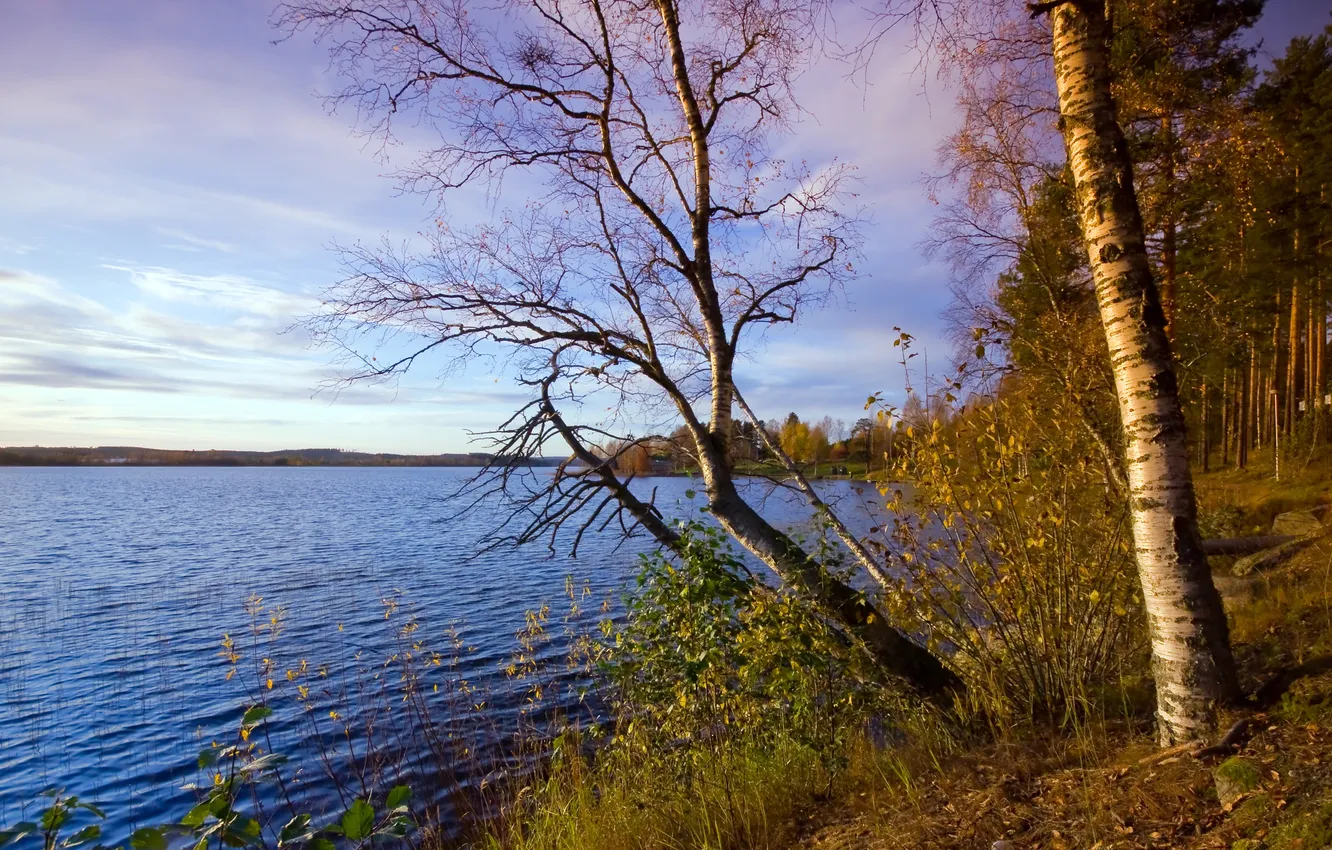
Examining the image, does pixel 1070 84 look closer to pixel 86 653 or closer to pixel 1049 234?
pixel 1049 234

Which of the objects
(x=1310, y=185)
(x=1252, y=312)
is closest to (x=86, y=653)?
(x=1252, y=312)

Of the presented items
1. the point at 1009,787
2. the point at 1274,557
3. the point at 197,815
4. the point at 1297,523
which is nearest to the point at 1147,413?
the point at 1009,787

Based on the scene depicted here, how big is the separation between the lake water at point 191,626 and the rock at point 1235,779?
3334mm

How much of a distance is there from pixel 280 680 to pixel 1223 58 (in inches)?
654

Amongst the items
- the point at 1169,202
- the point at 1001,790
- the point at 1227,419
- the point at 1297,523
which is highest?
the point at 1169,202

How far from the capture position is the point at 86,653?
13.1m

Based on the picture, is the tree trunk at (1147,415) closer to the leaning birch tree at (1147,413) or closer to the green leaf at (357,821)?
the leaning birch tree at (1147,413)

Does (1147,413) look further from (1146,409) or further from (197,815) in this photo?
(197,815)

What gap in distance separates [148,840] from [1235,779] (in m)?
3.87

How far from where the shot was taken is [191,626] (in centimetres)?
1498

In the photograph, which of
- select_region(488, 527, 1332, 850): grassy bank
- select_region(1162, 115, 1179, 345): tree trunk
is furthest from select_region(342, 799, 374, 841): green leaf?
select_region(1162, 115, 1179, 345): tree trunk

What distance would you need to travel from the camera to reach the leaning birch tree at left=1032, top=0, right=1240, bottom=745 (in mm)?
3539

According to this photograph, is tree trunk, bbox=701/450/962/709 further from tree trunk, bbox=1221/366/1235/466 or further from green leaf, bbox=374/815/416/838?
tree trunk, bbox=1221/366/1235/466

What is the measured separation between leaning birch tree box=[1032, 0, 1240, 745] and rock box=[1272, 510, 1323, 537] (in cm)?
1013
